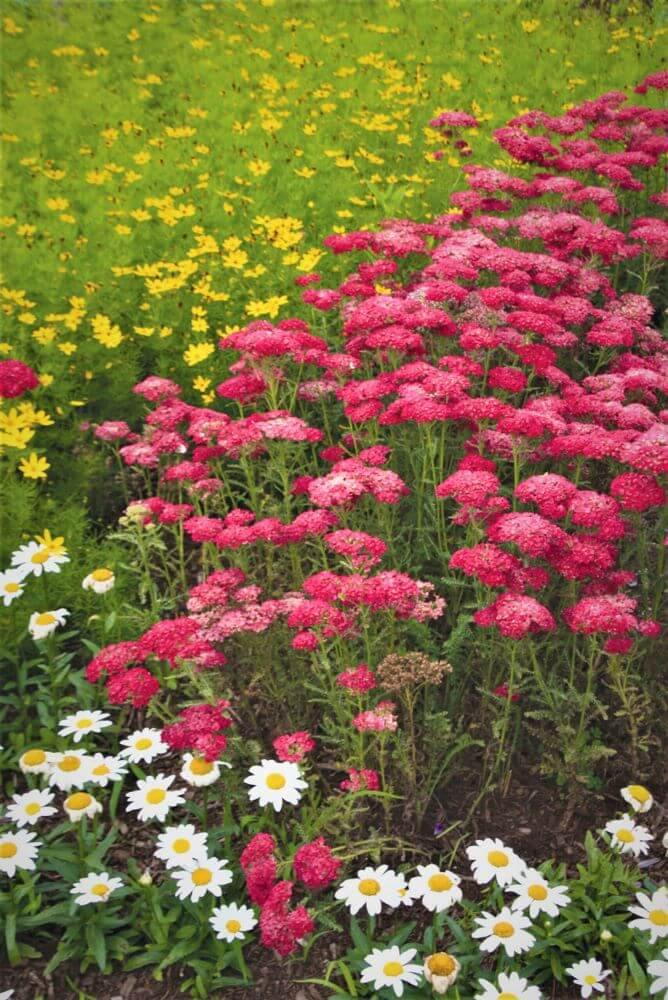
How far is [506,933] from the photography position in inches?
81.6

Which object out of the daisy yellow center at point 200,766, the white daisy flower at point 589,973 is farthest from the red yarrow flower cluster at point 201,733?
the white daisy flower at point 589,973

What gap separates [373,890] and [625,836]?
25.4 inches

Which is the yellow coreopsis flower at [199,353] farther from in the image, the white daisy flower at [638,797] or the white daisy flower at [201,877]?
the white daisy flower at [638,797]

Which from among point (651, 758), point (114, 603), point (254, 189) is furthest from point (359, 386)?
point (254, 189)

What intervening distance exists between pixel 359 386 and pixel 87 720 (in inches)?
46.4

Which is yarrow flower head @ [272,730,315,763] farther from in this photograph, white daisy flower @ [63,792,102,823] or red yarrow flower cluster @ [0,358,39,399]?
red yarrow flower cluster @ [0,358,39,399]

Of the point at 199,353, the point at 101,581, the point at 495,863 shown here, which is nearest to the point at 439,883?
the point at 495,863

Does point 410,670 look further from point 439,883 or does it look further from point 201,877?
point 201,877

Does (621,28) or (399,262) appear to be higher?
(621,28)

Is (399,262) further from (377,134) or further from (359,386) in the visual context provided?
(377,134)

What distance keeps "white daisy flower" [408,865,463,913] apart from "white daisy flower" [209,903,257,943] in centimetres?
37

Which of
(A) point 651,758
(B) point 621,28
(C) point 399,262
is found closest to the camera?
(A) point 651,758

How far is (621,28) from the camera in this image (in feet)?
26.8

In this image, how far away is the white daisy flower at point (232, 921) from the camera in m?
2.14
